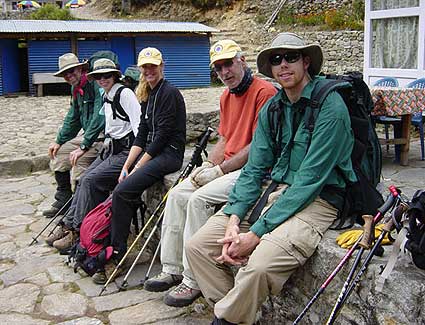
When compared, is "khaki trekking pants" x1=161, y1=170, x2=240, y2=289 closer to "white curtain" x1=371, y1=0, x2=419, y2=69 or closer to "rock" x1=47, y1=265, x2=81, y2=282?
"rock" x1=47, y1=265, x2=81, y2=282

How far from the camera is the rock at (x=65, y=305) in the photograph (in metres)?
4.18

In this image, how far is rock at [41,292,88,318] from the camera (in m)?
4.18

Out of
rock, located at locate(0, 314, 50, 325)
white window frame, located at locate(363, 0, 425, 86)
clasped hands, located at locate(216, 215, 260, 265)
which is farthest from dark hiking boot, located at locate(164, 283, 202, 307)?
white window frame, located at locate(363, 0, 425, 86)

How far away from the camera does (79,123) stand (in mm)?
6473

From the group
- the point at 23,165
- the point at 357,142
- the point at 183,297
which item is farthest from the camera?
the point at 23,165

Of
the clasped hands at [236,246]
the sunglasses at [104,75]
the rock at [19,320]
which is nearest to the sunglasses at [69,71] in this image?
the sunglasses at [104,75]

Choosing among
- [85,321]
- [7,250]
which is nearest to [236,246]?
[85,321]

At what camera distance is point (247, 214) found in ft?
11.6

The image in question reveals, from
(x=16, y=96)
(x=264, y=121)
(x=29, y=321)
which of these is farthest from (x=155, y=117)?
(x=16, y=96)

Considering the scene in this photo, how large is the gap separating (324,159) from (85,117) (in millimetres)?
3705

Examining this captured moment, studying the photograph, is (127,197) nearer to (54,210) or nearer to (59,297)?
(59,297)

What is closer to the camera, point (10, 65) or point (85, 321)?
point (85, 321)

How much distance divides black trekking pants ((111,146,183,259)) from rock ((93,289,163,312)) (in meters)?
0.43

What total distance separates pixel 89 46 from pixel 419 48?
15725 mm
